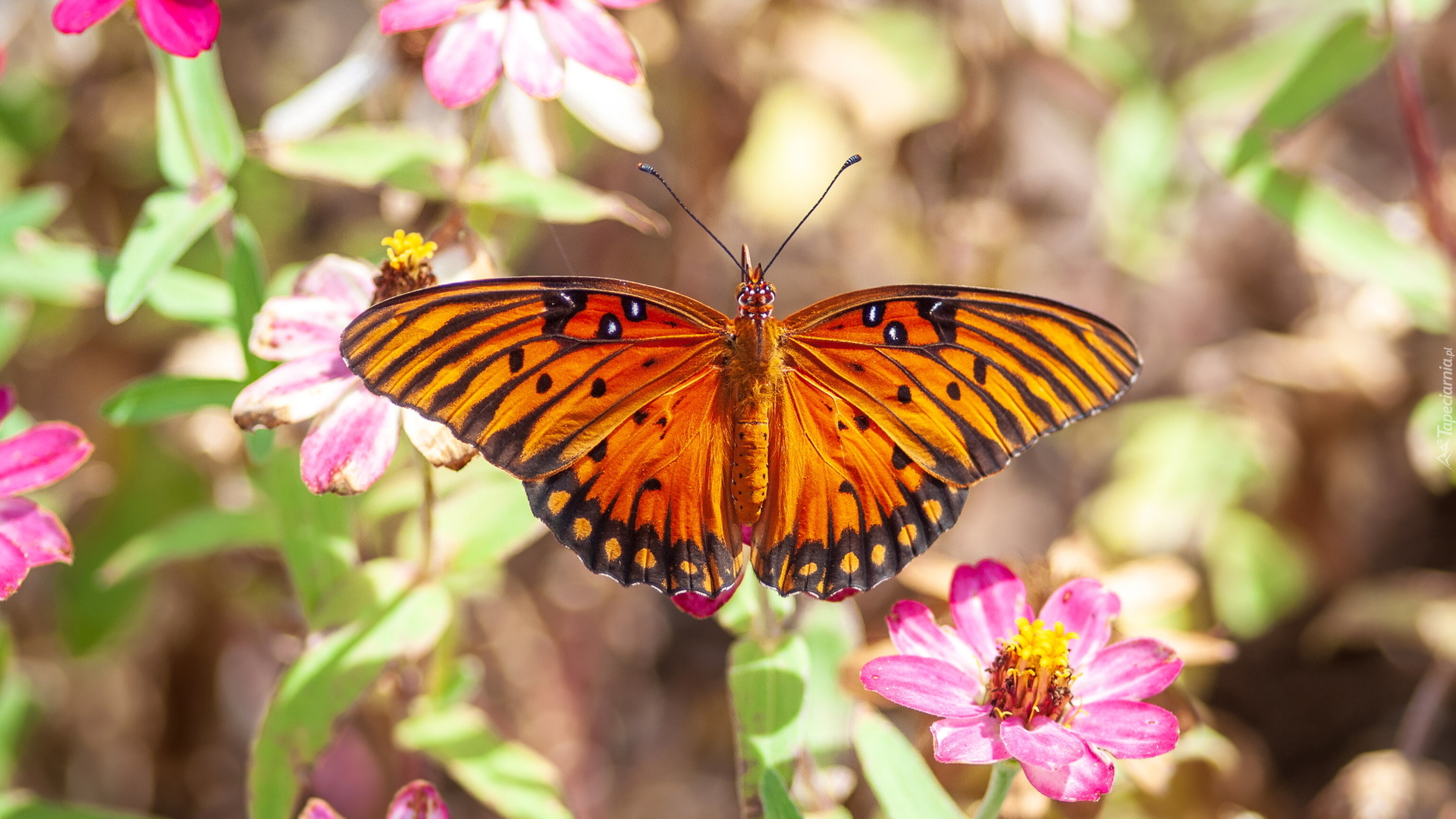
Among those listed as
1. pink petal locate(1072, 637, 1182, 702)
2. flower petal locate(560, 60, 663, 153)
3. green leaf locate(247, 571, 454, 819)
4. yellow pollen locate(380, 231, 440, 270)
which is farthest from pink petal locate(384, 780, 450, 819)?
flower petal locate(560, 60, 663, 153)

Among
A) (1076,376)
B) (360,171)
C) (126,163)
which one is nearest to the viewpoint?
(1076,376)

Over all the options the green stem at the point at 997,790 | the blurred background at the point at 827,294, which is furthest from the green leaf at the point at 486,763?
the green stem at the point at 997,790

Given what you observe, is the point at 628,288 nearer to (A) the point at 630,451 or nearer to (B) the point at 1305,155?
(A) the point at 630,451

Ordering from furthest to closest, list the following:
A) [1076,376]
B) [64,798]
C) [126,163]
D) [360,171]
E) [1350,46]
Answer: [126,163] < [64,798] < [1350,46] < [360,171] < [1076,376]

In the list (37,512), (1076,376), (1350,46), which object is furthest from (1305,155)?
(37,512)

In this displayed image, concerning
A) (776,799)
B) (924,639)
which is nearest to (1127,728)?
(924,639)

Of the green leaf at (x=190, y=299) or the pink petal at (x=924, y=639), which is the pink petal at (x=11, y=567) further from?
the pink petal at (x=924, y=639)
